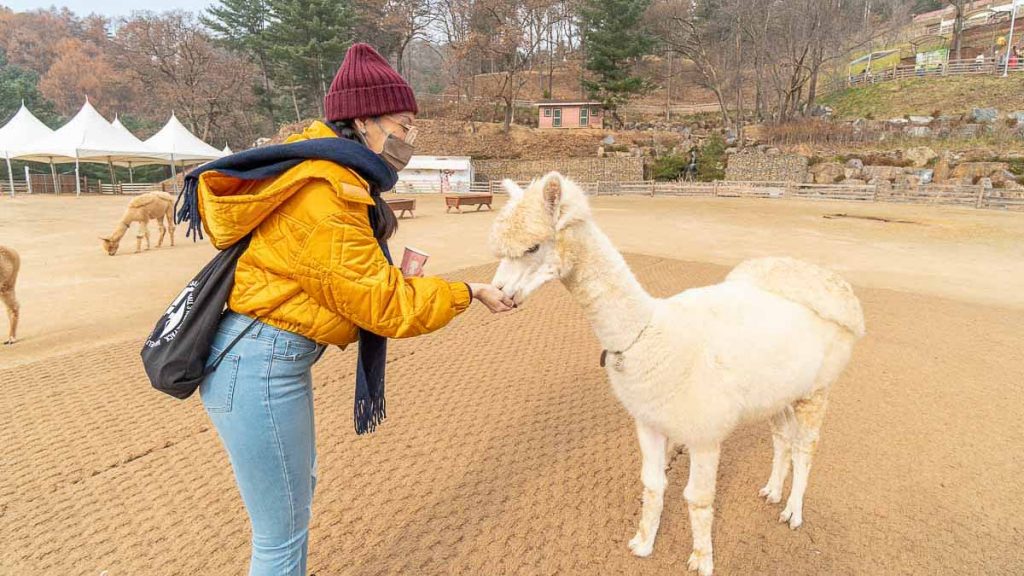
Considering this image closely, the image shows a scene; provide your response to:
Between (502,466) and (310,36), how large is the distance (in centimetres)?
4233

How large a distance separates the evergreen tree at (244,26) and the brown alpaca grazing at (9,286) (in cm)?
4170

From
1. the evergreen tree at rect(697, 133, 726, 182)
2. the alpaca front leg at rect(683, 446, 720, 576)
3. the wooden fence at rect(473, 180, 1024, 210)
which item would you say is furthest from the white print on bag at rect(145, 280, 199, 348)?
the evergreen tree at rect(697, 133, 726, 182)

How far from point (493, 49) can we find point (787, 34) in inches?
762

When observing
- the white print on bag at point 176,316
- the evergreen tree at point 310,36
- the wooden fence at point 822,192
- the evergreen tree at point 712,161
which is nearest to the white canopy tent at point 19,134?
the evergreen tree at point 310,36

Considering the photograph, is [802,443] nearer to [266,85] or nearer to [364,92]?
[364,92]

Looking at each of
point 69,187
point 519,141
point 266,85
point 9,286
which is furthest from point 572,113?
point 9,286

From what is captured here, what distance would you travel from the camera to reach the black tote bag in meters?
1.42

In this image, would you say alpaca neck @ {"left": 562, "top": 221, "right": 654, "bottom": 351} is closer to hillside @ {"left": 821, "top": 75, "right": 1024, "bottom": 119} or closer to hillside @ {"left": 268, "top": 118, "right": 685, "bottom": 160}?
hillside @ {"left": 268, "top": 118, "right": 685, "bottom": 160}

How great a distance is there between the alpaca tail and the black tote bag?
2669mm

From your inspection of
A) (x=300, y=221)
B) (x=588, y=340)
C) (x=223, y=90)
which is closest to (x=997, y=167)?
(x=588, y=340)

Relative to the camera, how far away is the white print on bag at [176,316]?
57.4 inches

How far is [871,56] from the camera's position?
1676 inches

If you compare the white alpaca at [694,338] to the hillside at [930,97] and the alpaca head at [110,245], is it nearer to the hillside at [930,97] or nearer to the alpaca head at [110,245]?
the alpaca head at [110,245]

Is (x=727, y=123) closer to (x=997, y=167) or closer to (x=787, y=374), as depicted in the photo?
(x=997, y=167)
